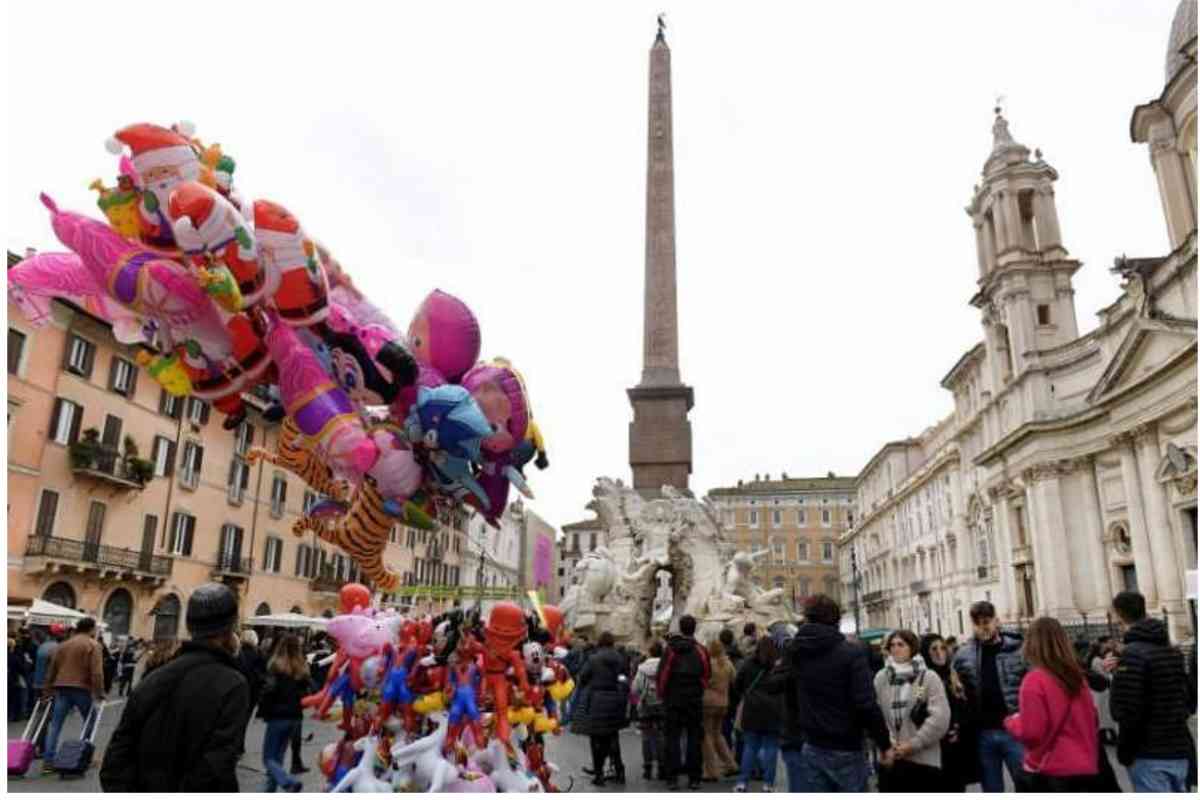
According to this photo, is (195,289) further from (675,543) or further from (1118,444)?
(1118,444)

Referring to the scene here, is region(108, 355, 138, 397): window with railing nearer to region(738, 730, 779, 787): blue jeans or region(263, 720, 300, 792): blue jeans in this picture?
region(263, 720, 300, 792): blue jeans

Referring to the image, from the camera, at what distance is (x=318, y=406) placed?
16.8ft

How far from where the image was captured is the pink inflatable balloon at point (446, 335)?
5.47 m

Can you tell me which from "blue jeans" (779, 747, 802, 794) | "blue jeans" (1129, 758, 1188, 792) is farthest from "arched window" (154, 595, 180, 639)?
"blue jeans" (1129, 758, 1188, 792)

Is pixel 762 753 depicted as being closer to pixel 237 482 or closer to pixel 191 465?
pixel 191 465

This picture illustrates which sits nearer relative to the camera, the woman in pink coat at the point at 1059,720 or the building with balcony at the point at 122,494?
the woman in pink coat at the point at 1059,720

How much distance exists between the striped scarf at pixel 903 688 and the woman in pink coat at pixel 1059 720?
0.69m

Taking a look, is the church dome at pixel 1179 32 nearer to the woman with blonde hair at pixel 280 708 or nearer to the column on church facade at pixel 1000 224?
the column on church facade at pixel 1000 224

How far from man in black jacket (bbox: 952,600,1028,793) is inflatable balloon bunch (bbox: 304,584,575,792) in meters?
2.59

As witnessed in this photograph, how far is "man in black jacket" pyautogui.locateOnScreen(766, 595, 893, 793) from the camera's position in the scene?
176 inches

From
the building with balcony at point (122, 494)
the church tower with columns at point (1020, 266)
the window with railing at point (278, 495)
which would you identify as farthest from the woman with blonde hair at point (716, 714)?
the church tower with columns at point (1020, 266)

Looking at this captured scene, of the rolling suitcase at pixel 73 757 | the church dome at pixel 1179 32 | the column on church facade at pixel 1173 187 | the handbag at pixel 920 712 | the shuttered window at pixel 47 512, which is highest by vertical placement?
the church dome at pixel 1179 32

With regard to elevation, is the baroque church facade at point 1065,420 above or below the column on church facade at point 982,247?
below

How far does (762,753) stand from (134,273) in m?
6.12
